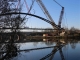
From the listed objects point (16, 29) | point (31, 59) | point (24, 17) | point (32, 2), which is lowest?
point (31, 59)

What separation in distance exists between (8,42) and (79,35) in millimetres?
56752

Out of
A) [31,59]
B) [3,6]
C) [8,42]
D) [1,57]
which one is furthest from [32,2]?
[31,59]

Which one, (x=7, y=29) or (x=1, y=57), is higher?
(x=7, y=29)

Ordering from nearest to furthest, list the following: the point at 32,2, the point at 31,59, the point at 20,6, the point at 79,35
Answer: the point at 32,2 < the point at 20,6 < the point at 31,59 < the point at 79,35

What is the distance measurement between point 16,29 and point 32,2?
150 cm

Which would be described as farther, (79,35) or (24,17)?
(79,35)

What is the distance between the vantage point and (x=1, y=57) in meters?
9.38

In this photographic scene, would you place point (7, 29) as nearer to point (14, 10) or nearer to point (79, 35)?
point (14, 10)

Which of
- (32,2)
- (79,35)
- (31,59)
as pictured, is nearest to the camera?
(32,2)

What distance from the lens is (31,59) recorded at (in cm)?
1234

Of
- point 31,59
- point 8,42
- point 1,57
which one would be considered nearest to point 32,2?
point 8,42

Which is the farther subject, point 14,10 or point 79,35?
point 79,35

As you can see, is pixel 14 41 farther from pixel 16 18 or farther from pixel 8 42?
pixel 16 18

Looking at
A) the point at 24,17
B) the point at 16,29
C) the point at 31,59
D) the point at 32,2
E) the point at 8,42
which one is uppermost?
the point at 32,2
